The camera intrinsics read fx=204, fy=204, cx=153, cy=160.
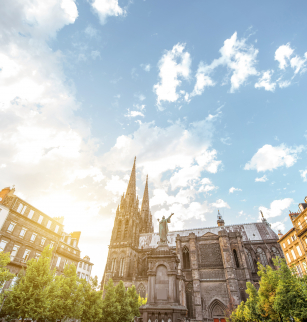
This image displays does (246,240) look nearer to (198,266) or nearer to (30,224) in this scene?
(198,266)

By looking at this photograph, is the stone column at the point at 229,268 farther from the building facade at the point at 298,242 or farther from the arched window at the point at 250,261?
the building facade at the point at 298,242

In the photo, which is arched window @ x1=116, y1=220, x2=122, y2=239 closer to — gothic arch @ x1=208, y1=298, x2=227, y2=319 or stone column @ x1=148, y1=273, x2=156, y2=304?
gothic arch @ x1=208, y1=298, x2=227, y2=319

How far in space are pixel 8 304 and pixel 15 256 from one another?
11006mm

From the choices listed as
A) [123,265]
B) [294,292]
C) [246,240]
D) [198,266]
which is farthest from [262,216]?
[294,292]

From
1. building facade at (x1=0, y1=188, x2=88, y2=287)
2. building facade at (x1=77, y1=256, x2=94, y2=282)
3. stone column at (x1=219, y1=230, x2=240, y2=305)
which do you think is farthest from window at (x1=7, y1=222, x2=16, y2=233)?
stone column at (x1=219, y1=230, x2=240, y2=305)

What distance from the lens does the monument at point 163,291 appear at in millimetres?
11148

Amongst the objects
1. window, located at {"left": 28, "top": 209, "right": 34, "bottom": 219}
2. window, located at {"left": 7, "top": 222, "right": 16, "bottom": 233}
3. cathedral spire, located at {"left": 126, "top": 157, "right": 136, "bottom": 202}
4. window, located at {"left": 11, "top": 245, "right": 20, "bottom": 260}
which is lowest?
window, located at {"left": 11, "top": 245, "right": 20, "bottom": 260}

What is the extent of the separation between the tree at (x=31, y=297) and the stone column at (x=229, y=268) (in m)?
28.4

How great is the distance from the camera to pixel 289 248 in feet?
94.5

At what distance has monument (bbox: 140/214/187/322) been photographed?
439 inches

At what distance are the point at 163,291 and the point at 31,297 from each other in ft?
30.1

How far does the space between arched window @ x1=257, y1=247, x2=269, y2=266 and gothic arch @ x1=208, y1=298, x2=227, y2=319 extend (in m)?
11.1

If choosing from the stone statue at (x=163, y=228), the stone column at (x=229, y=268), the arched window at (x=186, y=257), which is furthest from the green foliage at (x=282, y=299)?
the arched window at (x=186, y=257)

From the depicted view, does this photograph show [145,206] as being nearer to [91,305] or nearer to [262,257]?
[262,257]
